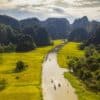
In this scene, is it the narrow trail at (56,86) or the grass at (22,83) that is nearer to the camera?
the narrow trail at (56,86)

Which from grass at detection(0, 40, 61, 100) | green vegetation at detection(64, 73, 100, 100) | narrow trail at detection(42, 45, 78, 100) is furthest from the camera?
grass at detection(0, 40, 61, 100)

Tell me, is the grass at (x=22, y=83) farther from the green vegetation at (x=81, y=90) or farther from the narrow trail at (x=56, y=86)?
the green vegetation at (x=81, y=90)

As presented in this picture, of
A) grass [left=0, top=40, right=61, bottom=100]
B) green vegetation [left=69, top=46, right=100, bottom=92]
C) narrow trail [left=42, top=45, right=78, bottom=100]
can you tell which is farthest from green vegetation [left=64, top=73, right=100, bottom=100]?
grass [left=0, top=40, right=61, bottom=100]

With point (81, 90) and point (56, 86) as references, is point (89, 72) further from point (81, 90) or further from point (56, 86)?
point (81, 90)

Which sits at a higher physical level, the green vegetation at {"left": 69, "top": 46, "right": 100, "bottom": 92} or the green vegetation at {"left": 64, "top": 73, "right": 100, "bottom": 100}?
the green vegetation at {"left": 69, "top": 46, "right": 100, "bottom": 92}

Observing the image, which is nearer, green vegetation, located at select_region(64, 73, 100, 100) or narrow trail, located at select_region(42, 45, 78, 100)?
green vegetation, located at select_region(64, 73, 100, 100)

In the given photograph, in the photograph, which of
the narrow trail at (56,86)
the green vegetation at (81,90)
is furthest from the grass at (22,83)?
the green vegetation at (81,90)

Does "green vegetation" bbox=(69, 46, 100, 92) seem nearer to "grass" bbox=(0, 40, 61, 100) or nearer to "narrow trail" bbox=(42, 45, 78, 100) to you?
"narrow trail" bbox=(42, 45, 78, 100)

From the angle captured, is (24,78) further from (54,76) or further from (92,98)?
(92,98)

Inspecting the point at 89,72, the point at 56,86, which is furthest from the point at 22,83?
the point at 89,72

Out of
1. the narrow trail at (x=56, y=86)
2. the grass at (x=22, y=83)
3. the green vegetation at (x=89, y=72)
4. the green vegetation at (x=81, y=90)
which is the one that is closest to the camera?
Answer: the green vegetation at (x=81, y=90)

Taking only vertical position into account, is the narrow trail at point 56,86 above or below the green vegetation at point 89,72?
below

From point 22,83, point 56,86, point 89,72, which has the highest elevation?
point 89,72
